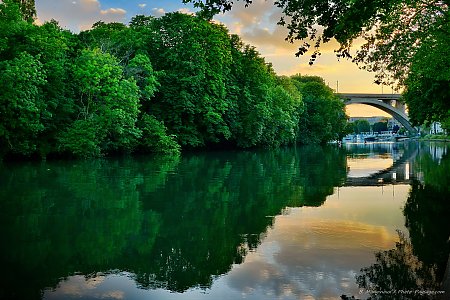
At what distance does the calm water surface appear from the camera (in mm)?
6965

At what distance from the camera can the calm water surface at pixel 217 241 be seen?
6.96 m

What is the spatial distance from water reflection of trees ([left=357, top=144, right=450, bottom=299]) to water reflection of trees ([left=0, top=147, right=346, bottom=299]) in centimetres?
237

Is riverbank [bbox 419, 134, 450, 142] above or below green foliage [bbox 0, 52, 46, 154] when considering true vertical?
below

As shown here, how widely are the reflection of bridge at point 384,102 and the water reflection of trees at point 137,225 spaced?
93518mm

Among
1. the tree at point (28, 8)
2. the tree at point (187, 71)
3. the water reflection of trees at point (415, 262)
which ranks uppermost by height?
the tree at point (28, 8)

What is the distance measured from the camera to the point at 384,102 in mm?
112625

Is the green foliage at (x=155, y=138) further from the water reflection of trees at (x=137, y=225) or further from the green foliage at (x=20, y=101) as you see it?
the water reflection of trees at (x=137, y=225)

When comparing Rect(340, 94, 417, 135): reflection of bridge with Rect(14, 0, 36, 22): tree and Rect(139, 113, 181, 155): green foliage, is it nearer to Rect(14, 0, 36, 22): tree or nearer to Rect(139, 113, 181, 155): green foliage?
Rect(139, 113, 181, 155): green foliage

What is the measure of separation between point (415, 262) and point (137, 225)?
6.13 m

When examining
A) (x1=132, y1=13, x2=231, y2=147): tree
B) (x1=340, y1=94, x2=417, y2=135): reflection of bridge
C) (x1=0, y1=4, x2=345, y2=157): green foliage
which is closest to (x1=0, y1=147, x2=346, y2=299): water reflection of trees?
(x1=0, y1=4, x2=345, y2=157): green foliage

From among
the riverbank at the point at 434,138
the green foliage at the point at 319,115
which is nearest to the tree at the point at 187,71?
the green foliage at the point at 319,115

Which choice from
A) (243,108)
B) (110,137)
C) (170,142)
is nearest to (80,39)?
(110,137)

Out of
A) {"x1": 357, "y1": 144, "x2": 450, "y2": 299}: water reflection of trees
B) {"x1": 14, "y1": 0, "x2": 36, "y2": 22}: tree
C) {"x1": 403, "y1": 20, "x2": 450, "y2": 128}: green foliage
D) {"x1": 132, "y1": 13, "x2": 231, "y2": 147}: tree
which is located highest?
{"x1": 14, "y1": 0, "x2": 36, "y2": 22}: tree

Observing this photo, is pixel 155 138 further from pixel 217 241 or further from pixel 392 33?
pixel 217 241
